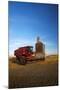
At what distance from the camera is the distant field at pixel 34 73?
217cm

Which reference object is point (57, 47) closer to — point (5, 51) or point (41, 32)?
point (41, 32)

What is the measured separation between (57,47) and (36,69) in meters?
0.36

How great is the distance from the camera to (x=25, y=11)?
2225mm

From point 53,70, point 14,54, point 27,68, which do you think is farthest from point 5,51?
point 53,70

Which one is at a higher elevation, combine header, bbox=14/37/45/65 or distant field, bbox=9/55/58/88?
combine header, bbox=14/37/45/65

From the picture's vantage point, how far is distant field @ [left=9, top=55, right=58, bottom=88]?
2.17m

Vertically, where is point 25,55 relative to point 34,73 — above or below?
above

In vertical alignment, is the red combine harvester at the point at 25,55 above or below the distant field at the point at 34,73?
above

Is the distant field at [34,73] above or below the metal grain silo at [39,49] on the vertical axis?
below

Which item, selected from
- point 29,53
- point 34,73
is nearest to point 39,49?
point 29,53

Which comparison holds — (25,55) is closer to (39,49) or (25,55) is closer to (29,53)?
(29,53)

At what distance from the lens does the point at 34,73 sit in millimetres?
2236

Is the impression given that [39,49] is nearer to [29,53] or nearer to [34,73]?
[29,53]

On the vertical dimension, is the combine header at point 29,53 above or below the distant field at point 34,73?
above
